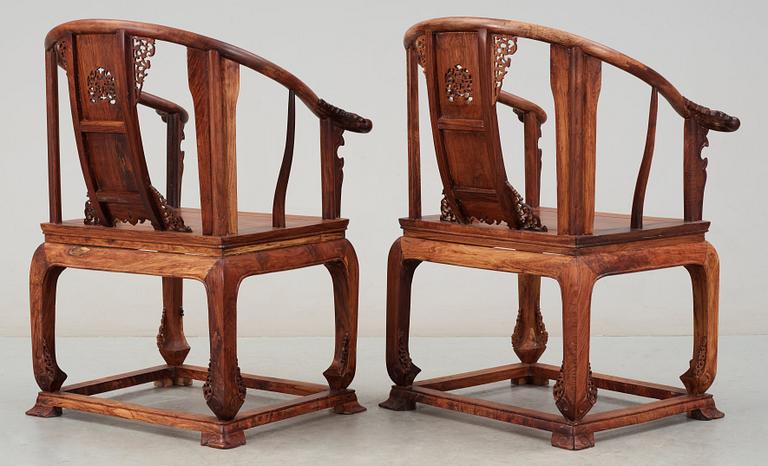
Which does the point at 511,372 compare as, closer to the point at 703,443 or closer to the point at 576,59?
the point at 703,443

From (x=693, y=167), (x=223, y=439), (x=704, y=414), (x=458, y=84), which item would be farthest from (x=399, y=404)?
(x=693, y=167)

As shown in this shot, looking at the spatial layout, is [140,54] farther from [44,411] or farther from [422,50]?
[44,411]

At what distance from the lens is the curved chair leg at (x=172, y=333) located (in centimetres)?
628

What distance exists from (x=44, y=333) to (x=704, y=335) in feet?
7.84

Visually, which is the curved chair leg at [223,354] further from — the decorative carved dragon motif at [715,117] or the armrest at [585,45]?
the decorative carved dragon motif at [715,117]

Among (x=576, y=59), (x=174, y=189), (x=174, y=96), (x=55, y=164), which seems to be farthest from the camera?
(x=174, y=96)

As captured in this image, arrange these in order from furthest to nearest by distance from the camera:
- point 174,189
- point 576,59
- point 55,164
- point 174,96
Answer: point 174,96 → point 174,189 → point 55,164 → point 576,59

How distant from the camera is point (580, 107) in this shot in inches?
197

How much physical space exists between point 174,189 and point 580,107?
1856 mm

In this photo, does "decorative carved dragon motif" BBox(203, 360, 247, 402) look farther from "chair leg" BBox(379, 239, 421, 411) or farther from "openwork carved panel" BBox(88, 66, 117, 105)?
"openwork carved panel" BBox(88, 66, 117, 105)

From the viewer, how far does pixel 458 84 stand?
17.2 feet

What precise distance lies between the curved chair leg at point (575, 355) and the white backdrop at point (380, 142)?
279 cm

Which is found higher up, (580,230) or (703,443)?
(580,230)

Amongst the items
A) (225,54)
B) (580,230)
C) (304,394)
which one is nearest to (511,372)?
(304,394)
